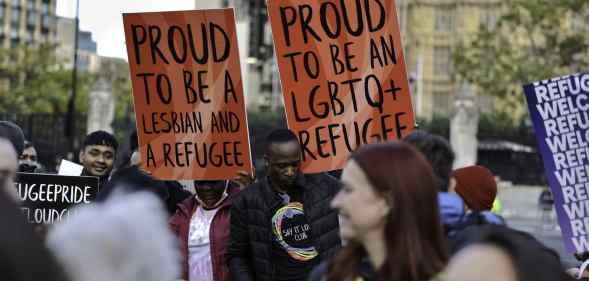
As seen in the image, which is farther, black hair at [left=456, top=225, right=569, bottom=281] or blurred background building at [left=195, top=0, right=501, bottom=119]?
blurred background building at [left=195, top=0, right=501, bottom=119]

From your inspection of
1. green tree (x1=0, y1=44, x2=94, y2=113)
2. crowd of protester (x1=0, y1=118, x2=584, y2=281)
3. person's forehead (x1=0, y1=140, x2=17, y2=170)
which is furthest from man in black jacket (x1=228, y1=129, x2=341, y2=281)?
green tree (x1=0, y1=44, x2=94, y2=113)

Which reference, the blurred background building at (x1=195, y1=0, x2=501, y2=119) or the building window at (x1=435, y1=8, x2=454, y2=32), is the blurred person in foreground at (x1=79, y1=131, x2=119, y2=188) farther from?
the building window at (x1=435, y1=8, x2=454, y2=32)

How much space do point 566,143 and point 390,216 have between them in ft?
17.0

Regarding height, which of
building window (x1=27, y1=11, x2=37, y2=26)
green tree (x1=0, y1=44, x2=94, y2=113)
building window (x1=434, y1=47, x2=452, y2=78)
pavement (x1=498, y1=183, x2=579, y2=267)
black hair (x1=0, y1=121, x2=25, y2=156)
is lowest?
pavement (x1=498, y1=183, x2=579, y2=267)

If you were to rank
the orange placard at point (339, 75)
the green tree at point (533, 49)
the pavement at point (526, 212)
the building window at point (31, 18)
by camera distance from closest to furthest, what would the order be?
the orange placard at point (339, 75), the pavement at point (526, 212), the green tree at point (533, 49), the building window at point (31, 18)

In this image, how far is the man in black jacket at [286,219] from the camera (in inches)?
265

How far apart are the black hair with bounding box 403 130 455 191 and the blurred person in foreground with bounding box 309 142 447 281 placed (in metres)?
0.89

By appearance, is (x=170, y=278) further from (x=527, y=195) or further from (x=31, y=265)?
(x=527, y=195)

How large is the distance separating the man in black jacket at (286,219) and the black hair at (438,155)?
231cm

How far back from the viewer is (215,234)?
7164mm

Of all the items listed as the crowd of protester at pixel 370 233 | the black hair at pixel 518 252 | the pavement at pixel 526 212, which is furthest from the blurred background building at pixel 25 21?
the black hair at pixel 518 252

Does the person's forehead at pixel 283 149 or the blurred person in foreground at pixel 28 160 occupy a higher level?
the blurred person in foreground at pixel 28 160

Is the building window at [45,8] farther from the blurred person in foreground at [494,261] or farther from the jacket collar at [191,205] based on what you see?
the blurred person in foreground at [494,261]

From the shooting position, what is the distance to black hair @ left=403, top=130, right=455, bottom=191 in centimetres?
434
